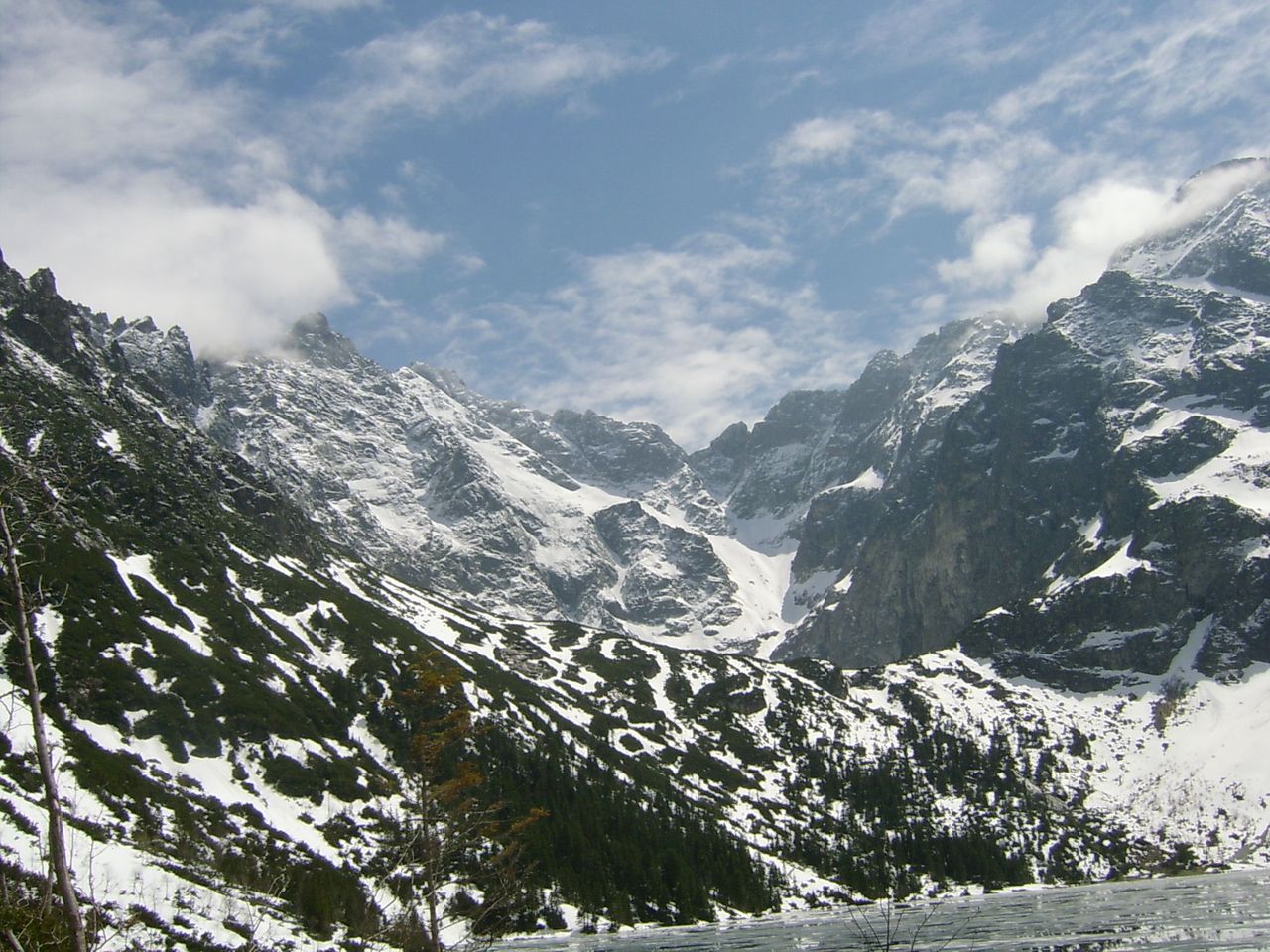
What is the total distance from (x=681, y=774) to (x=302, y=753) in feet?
289

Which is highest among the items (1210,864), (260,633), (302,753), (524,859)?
(260,633)

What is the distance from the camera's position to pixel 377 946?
2387 inches

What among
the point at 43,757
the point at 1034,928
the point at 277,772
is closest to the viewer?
the point at 43,757

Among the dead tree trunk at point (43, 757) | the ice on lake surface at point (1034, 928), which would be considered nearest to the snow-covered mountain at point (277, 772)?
the ice on lake surface at point (1034, 928)

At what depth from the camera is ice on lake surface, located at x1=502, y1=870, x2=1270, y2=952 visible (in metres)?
66.6

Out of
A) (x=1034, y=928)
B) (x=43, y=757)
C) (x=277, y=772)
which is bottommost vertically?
(x=1034, y=928)

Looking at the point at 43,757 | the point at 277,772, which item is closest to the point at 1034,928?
the point at 277,772

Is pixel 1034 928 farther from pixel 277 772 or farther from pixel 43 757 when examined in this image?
pixel 43 757

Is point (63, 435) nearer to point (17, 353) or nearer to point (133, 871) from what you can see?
point (17, 353)

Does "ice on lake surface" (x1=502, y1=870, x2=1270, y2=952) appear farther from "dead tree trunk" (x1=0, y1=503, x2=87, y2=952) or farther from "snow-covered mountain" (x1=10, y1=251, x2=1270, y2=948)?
"dead tree trunk" (x1=0, y1=503, x2=87, y2=952)

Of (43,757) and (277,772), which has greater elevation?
(277,772)

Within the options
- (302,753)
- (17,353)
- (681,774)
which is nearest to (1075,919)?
(302,753)

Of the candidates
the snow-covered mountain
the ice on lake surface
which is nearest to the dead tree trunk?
the snow-covered mountain

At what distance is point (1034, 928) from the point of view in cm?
8456
